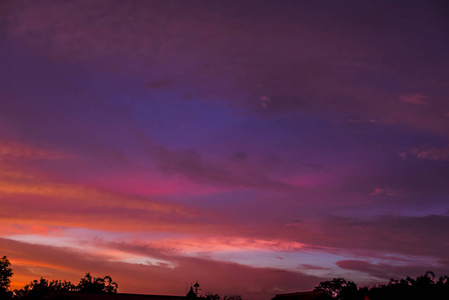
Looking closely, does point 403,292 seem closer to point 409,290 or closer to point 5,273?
point 409,290

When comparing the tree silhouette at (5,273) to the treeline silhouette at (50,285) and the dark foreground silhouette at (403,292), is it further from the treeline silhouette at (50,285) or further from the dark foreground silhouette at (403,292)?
the dark foreground silhouette at (403,292)

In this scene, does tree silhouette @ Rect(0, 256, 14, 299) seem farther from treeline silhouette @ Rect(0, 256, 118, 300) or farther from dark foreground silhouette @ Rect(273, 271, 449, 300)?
dark foreground silhouette @ Rect(273, 271, 449, 300)

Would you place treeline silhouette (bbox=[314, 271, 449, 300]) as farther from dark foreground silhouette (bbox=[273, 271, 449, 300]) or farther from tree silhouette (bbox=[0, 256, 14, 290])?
tree silhouette (bbox=[0, 256, 14, 290])

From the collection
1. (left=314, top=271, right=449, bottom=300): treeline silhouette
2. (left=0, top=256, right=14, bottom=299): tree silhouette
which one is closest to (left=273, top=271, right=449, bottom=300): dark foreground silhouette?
(left=314, top=271, right=449, bottom=300): treeline silhouette

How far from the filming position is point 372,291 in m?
79.2

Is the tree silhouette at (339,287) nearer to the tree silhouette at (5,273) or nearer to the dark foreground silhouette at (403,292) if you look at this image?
the dark foreground silhouette at (403,292)

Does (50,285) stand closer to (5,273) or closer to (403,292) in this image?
(5,273)

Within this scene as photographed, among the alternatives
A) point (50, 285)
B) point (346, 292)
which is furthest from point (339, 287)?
point (50, 285)

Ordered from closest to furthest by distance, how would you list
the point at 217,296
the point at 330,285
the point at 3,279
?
the point at 3,279, the point at 330,285, the point at 217,296

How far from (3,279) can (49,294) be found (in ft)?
120

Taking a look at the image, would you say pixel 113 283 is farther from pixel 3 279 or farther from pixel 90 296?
pixel 90 296

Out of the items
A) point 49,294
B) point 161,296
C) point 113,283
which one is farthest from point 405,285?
point 113,283

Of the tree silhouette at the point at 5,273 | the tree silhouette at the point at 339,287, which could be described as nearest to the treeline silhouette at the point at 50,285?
the tree silhouette at the point at 5,273

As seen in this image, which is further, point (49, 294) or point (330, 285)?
point (330, 285)
